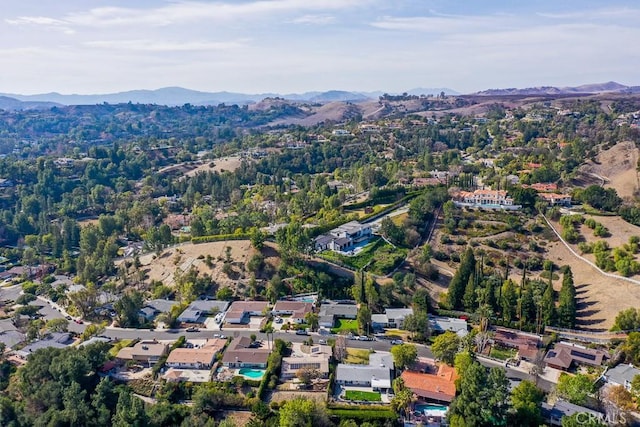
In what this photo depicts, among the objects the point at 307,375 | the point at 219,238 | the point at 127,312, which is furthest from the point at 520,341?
the point at 127,312

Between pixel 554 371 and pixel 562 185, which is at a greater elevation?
pixel 562 185

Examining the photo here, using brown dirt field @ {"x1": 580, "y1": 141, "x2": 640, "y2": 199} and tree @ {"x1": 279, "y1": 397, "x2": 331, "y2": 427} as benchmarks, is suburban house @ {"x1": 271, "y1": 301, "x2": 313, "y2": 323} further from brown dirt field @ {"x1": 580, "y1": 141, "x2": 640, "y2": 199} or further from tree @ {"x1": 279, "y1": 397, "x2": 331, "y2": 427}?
brown dirt field @ {"x1": 580, "y1": 141, "x2": 640, "y2": 199}

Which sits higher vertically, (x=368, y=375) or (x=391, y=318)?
(x=391, y=318)

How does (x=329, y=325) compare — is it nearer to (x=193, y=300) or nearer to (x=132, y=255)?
(x=193, y=300)

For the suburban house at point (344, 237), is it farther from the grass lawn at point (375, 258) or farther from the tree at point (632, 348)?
the tree at point (632, 348)

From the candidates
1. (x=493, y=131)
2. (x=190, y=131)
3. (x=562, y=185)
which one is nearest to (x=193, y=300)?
(x=562, y=185)

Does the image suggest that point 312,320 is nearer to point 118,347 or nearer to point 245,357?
point 245,357

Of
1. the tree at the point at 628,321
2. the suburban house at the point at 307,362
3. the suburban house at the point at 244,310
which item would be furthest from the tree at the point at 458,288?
the suburban house at the point at 244,310
